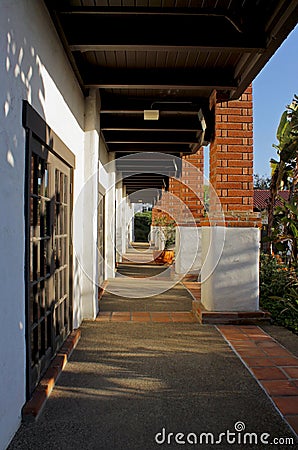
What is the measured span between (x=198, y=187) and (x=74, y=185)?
18.3 ft

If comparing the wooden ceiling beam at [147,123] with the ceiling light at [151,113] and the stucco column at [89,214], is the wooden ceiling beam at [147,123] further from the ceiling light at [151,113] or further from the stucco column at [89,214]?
the stucco column at [89,214]

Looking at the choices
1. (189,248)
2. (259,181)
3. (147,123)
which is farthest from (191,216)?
(259,181)

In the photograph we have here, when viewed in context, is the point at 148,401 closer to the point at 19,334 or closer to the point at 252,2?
the point at 19,334

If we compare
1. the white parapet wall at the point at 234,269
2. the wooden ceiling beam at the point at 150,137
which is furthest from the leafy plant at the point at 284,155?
the white parapet wall at the point at 234,269

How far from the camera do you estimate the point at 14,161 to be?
2.52m

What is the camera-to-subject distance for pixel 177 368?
394cm

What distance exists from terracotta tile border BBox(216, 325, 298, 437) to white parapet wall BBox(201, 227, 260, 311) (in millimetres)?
339

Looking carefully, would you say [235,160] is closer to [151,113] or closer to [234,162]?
[234,162]

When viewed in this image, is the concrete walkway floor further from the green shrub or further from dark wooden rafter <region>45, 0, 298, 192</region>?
dark wooden rafter <region>45, 0, 298, 192</region>

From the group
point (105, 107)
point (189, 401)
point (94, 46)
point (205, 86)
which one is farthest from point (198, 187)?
point (189, 401)

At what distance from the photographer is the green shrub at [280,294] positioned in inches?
223

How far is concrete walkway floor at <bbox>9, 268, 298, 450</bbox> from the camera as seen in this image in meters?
2.65

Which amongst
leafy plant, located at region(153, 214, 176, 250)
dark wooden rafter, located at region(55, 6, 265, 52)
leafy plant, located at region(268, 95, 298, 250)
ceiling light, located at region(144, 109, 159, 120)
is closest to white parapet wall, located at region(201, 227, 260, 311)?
ceiling light, located at region(144, 109, 159, 120)

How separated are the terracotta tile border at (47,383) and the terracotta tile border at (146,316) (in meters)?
1.33
